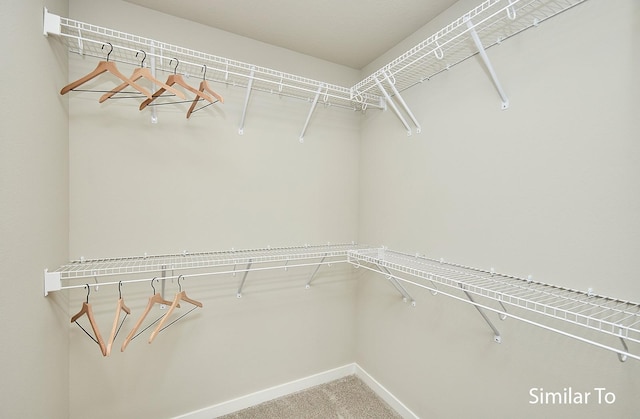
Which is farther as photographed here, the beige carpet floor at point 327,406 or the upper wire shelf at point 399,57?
the beige carpet floor at point 327,406

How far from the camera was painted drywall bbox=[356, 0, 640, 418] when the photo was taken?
37.8 inches

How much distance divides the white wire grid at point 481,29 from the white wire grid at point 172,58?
424 millimetres

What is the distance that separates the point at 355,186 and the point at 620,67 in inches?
61.0

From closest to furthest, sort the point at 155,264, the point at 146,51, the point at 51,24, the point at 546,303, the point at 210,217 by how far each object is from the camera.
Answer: the point at 546,303
the point at 51,24
the point at 155,264
the point at 146,51
the point at 210,217

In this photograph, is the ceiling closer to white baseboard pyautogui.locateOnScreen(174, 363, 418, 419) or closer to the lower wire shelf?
the lower wire shelf

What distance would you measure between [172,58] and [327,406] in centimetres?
235

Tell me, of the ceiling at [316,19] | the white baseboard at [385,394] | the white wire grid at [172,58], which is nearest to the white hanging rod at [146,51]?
the white wire grid at [172,58]

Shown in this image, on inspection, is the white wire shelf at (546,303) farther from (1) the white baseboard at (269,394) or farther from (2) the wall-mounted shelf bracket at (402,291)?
(1) the white baseboard at (269,394)

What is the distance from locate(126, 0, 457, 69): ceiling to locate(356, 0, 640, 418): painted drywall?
6.1 inches

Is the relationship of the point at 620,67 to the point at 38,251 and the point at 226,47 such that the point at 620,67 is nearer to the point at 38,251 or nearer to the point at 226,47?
the point at 226,47

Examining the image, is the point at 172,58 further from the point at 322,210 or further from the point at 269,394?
the point at 269,394

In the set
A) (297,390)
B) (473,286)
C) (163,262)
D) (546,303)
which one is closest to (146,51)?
(163,262)

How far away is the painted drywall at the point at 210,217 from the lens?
4.87 feet

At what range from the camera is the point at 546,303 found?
102 centimetres
